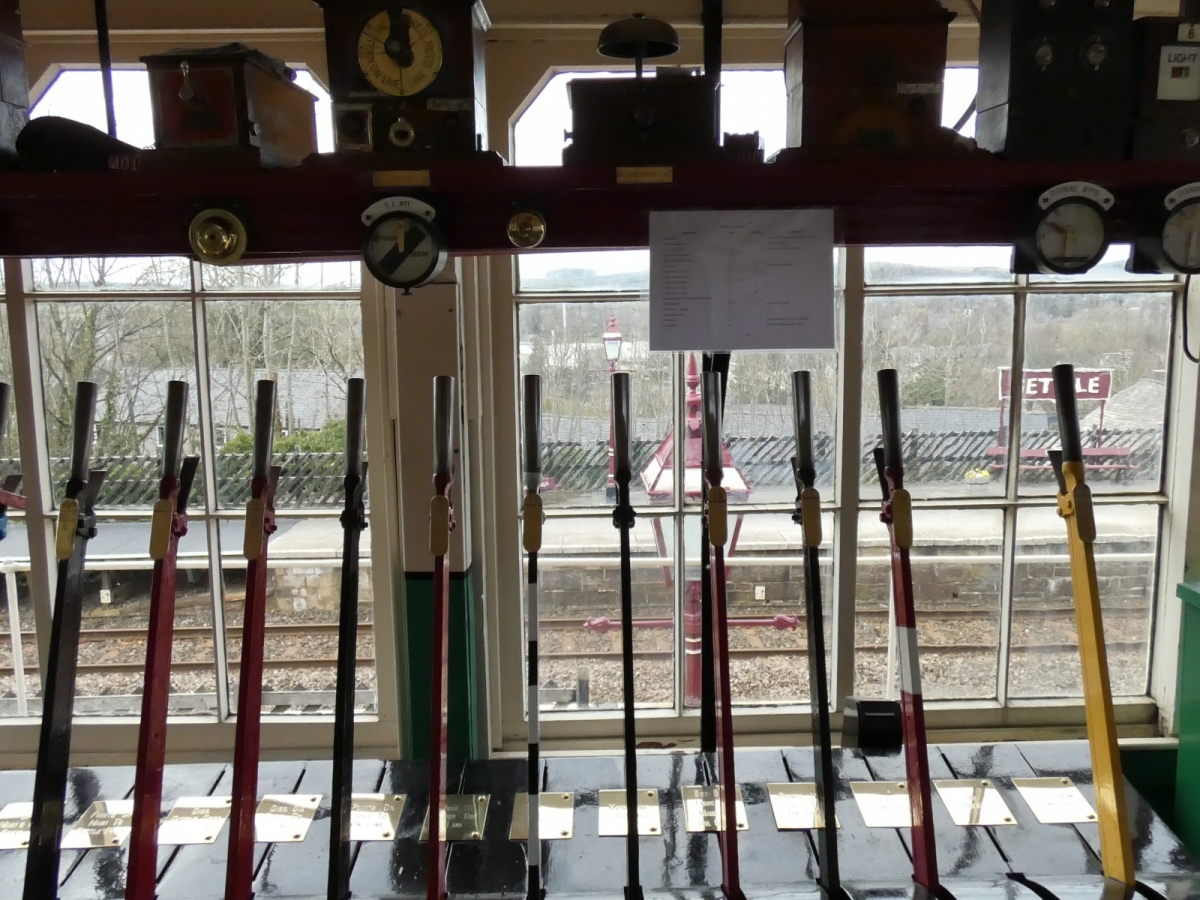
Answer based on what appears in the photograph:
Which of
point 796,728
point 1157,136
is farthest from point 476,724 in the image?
point 1157,136

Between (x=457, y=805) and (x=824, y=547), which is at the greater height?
(x=824, y=547)

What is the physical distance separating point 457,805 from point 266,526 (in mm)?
605

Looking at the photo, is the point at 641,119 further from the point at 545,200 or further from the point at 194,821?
the point at 194,821

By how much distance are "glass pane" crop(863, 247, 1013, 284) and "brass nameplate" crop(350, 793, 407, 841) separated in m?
1.53

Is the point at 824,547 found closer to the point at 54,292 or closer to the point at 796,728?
the point at 796,728

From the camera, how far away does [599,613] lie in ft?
7.04

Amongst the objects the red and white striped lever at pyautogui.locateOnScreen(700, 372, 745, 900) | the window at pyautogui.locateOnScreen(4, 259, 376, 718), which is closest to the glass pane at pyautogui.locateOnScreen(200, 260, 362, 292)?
the window at pyautogui.locateOnScreen(4, 259, 376, 718)

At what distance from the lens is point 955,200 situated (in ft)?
4.15

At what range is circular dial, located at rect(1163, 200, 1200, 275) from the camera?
45.8 inches

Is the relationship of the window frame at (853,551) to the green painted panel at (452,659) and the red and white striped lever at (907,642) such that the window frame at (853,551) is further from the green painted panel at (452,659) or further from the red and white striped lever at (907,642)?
the red and white striped lever at (907,642)

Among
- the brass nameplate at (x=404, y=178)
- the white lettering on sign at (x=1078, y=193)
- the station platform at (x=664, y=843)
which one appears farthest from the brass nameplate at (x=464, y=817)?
the white lettering on sign at (x=1078, y=193)

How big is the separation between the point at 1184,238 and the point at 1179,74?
0.22 m

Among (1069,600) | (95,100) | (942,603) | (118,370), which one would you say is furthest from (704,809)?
(95,100)

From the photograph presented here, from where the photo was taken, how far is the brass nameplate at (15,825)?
1317 millimetres
